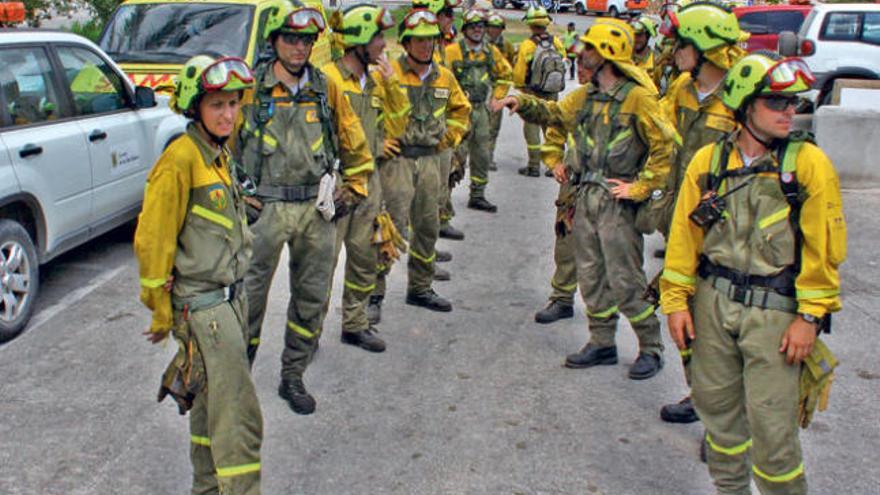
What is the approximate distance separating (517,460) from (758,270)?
1723mm

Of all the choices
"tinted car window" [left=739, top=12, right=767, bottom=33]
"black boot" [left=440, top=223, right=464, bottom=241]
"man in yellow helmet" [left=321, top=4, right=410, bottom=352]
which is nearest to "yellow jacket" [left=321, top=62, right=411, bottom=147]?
"man in yellow helmet" [left=321, top=4, right=410, bottom=352]

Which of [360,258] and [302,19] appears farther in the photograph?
[360,258]

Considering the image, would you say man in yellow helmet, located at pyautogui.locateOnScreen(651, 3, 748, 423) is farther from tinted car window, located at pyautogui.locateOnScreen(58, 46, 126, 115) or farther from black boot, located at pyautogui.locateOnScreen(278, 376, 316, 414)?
tinted car window, located at pyautogui.locateOnScreen(58, 46, 126, 115)

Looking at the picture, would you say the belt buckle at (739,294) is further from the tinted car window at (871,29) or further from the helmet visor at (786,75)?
the tinted car window at (871,29)

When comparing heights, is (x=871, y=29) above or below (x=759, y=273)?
below

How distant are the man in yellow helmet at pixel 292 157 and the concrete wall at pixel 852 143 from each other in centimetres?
792

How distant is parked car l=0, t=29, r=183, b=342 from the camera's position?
6559 mm

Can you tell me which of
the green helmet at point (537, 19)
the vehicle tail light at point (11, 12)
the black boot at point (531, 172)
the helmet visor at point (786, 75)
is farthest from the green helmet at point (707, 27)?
the black boot at point (531, 172)

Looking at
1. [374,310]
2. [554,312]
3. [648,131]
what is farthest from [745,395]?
→ [374,310]

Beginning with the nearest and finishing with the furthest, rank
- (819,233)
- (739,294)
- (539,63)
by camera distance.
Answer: (819,233) → (739,294) → (539,63)

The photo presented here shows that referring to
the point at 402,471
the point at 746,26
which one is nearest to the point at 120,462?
the point at 402,471

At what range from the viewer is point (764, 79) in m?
3.84

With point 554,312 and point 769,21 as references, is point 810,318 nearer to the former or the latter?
point 554,312

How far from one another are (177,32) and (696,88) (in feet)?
20.8
